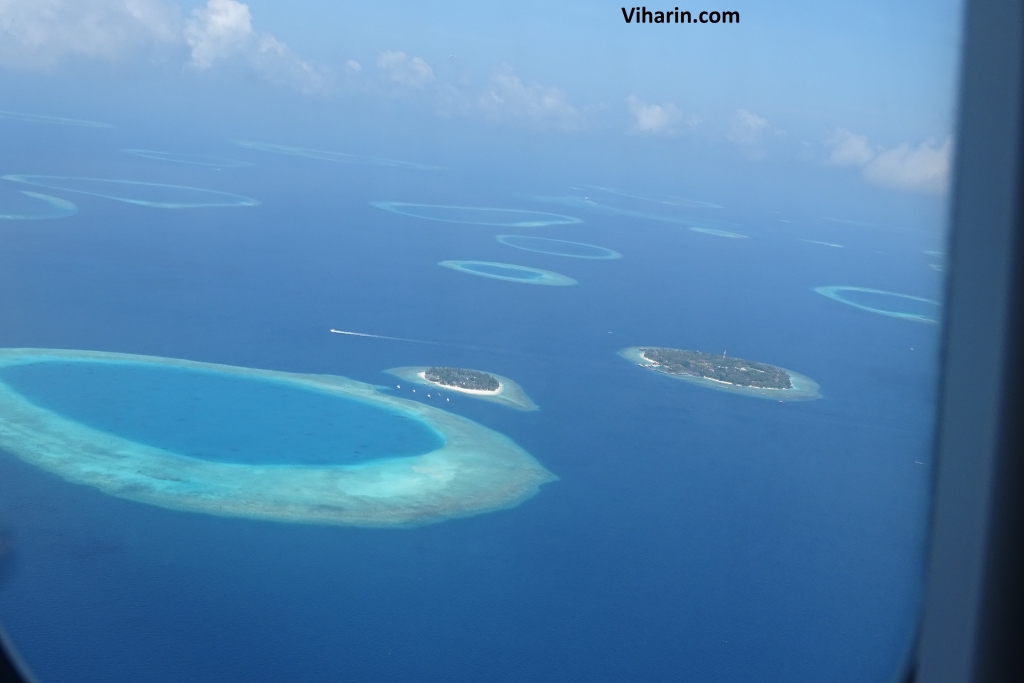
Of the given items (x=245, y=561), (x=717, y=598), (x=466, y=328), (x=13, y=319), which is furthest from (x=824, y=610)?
(x=13, y=319)

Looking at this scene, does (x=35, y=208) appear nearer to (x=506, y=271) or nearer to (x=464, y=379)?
(x=464, y=379)

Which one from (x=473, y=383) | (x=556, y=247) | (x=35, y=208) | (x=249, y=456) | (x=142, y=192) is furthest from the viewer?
(x=556, y=247)

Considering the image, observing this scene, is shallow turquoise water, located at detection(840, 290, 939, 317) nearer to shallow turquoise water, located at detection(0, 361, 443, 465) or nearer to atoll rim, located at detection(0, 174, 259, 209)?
shallow turquoise water, located at detection(0, 361, 443, 465)

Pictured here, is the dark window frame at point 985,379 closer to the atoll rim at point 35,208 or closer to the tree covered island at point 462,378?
the tree covered island at point 462,378

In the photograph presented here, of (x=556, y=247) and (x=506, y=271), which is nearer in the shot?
(x=506, y=271)

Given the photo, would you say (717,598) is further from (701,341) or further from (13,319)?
(13,319)

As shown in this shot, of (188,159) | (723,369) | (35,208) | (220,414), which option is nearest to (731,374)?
(723,369)

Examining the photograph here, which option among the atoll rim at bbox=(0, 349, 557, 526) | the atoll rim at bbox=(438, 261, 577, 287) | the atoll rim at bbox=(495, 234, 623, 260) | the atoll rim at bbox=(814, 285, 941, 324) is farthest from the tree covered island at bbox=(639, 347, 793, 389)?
the atoll rim at bbox=(495, 234, 623, 260)

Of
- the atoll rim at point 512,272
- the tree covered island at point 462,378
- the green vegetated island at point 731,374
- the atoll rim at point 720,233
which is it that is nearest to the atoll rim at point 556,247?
Answer: the atoll rim at point 512,272
